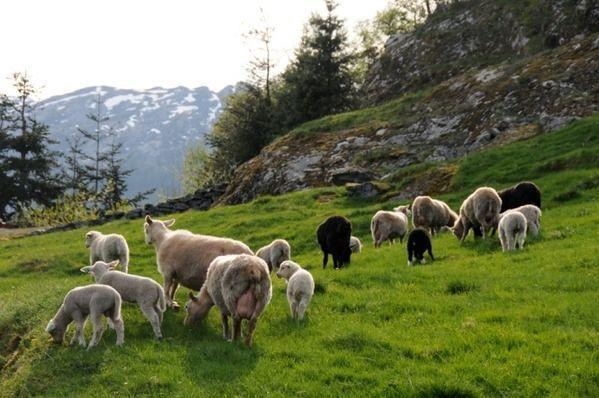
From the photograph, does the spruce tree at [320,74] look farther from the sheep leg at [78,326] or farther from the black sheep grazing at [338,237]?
the sheep leg at [78,326]

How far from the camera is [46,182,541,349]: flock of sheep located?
34.1ft

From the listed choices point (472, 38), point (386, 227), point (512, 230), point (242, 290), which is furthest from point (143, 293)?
point (472, 38)

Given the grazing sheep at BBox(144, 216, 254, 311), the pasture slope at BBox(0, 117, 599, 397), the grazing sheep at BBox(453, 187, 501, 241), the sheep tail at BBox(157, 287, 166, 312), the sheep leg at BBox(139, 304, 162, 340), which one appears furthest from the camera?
the grazing sheep at BBox(453, 187, 501, 241)

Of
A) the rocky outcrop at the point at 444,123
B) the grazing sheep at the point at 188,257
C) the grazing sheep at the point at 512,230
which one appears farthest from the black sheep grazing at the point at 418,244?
the rocky outcrop at the point at 444,123

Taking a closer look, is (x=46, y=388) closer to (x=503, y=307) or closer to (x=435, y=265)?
(x=503, y=307)

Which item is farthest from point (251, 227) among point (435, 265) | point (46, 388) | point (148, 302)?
point (46, 388)

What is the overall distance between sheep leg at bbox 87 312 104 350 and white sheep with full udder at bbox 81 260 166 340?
2.80ft

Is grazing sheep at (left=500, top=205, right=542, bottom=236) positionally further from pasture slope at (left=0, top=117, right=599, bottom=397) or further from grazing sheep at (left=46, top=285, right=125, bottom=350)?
grazing sheep at (left=46, top=285, right=125, bottom=350)

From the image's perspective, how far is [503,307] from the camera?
36.6 ft

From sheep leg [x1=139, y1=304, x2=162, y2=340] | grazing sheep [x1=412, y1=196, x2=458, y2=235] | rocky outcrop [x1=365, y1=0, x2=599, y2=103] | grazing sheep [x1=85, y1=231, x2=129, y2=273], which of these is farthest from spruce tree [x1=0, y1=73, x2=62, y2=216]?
sheep leg [x1=139, y1=304, x2=162, y2=340]

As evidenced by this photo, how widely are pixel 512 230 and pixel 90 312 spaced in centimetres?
1095

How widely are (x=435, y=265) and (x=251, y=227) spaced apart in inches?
515

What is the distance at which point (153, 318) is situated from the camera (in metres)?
11.1

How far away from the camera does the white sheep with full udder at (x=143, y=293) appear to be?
36.8ft
